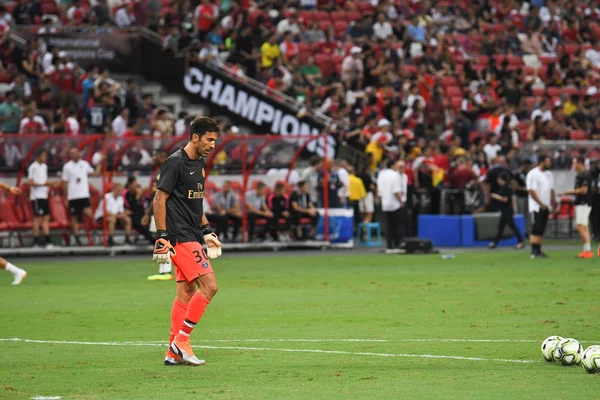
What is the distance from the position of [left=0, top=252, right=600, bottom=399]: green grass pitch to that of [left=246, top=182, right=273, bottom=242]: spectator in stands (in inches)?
177

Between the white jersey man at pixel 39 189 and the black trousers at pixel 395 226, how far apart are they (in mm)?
7727

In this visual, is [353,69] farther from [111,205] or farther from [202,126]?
[202,126]

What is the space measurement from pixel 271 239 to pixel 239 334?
14.9 metres

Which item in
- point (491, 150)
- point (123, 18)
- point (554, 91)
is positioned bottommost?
point (491, 150)

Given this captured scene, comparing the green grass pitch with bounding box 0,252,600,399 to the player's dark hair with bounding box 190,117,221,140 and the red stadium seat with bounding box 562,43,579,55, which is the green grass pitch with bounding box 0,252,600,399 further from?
the red stadium seat with bounding box 562,43,579,55

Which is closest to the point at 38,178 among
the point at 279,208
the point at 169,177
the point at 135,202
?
the point at 135,202

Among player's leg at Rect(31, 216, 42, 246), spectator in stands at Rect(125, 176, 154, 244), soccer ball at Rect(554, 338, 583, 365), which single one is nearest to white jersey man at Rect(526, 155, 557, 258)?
spectator in stands at Rect(125, 176, 154, 244)

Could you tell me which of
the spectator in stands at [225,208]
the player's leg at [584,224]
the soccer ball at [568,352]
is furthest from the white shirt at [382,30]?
the soccer ball at [568,352]

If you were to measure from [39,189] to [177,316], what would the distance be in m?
15.6

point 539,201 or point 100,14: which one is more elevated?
point 100,14

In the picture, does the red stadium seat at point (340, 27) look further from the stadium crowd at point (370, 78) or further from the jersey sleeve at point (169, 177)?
the jersey sleeve at point (169, 177)

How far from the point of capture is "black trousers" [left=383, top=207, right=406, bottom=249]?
85.5 ft

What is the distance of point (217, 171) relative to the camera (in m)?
27.4

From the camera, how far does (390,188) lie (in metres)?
26.0
